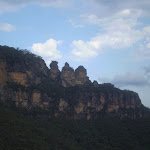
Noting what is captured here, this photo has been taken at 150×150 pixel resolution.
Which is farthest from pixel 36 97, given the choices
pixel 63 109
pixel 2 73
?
pixel 2 73

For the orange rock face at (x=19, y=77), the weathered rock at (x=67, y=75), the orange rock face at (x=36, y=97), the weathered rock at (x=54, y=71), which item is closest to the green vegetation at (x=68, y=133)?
the orange rock face at (x=36, y=97)

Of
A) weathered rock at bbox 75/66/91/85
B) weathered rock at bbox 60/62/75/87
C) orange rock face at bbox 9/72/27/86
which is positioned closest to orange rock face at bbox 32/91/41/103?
orange rock face at bbox 9/72/27/86

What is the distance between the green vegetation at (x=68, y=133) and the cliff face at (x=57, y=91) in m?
3.92

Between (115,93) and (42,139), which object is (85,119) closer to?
(115,93)

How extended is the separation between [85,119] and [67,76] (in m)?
18.3

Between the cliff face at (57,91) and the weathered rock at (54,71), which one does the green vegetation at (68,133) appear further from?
the weathered rock at (54,71)

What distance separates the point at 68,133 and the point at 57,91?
739 inches

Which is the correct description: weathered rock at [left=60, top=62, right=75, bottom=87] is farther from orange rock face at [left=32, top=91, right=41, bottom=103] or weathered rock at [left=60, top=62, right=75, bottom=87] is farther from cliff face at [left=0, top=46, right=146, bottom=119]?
orange rock face at [left=32, top=91, right=41, bottom=103]

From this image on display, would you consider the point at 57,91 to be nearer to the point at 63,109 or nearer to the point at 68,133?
the point at 63,109

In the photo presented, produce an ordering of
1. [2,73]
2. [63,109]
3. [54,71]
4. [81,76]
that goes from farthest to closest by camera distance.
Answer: [81,76]
[54,71]
[63,109]
[2,73]

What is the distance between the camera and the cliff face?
59.9m

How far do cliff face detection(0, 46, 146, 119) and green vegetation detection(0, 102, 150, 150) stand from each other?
392cm

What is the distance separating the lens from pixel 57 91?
2815 inches

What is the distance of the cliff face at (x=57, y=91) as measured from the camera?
59.9 m
